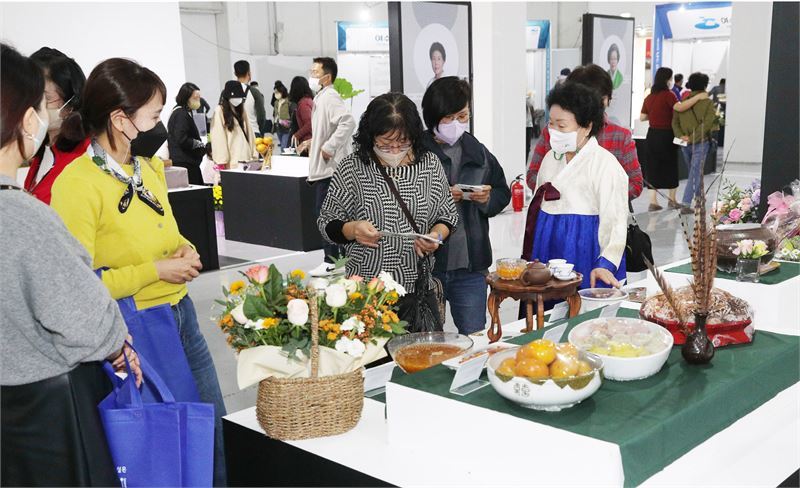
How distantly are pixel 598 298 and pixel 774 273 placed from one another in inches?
24.4

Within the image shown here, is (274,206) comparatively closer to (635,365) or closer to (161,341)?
(161,341)

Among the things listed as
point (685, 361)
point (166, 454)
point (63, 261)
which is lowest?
point (166, 454)

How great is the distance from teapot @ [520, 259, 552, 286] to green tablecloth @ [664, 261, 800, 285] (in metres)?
0.52

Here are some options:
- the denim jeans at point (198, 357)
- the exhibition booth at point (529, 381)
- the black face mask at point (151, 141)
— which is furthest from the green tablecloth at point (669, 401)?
the black face mask at point (151, 141)

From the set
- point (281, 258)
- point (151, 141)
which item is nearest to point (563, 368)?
point (151, 141)

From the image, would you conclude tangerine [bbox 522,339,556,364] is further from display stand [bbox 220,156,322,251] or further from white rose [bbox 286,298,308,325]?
display stand [bbox 220,156,322,251]

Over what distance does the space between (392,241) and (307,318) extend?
105 cm

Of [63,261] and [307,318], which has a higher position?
[63,261]

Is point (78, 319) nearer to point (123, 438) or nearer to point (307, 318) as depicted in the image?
point (123, 438)

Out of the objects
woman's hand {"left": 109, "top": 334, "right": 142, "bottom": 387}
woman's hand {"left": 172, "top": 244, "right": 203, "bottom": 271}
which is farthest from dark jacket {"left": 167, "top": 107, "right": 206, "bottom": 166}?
woman's hand {"left": 109, "top": 334, "right": 142, "bottom": 387}

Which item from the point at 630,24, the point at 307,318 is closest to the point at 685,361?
the point at 307,318

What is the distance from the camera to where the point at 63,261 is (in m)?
1.56

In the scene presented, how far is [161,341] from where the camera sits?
2.31 meters

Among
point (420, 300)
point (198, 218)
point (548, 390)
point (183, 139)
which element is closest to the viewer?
point (548, 390)
